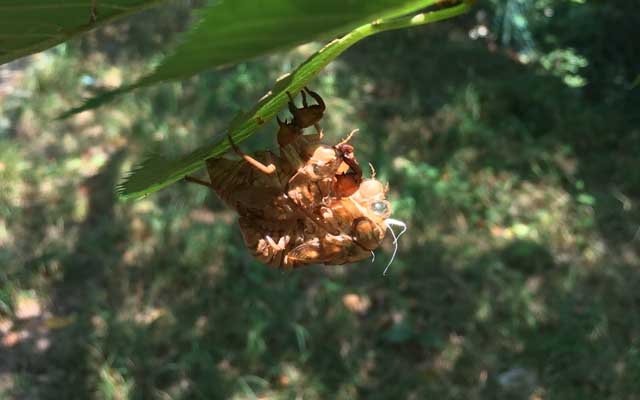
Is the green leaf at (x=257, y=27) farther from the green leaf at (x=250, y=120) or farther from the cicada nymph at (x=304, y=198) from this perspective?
the cicada nymph at (x=304, y=198)

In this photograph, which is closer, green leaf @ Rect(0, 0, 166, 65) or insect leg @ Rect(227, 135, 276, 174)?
green leaf @ Rect(0, 0, 166, 65)

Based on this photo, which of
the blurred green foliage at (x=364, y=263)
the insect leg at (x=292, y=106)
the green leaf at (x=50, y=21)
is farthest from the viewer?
the blurred green foliage at (x=364, y=263)

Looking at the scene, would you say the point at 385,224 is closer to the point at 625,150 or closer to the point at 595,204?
the point at 595,204

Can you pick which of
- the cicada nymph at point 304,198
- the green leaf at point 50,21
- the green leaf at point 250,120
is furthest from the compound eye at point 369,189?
the green leaf at point 50,21

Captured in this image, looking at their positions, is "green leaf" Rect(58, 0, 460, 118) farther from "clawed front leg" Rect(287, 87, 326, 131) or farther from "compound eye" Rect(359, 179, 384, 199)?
"compound eye" Rect(359, 179, 384, 199)

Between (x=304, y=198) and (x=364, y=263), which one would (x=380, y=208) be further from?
(x=364, y=263)

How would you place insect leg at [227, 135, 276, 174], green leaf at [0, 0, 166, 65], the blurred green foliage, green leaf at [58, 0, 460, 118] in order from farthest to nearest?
the blurred green foliage, insect leg at [227, 135, 276, 174], green leaf at [0, 0, 166, 65], green leaf at [58, 0, 460, 118]

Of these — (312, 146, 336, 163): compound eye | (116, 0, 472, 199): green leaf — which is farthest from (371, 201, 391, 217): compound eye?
(116, 0, 472, 199): green leaf
